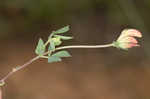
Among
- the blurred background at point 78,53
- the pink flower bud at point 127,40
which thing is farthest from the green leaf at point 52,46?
the blurred background at point 78,53

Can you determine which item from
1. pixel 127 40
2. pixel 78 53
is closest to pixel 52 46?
pixel 127 40

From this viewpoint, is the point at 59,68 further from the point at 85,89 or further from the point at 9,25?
the point at 9,25

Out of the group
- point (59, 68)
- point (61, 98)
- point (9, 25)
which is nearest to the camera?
point (61, 98)

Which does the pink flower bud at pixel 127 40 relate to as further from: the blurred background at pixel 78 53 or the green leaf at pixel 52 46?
the blurred background at pixel 78 53

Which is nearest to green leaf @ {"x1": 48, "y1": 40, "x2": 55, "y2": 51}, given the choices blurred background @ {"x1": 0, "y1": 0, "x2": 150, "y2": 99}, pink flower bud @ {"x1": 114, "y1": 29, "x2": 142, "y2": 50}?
pink flower bud @ {"x1": 114, "y1": 29, "x2": 142, "y2": 50}

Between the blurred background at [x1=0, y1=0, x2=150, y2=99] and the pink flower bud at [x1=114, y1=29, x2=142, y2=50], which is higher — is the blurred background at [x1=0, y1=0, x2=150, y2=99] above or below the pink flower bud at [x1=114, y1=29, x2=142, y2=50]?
above

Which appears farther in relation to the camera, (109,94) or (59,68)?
(59,68)

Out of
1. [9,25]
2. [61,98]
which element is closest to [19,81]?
[61,98]

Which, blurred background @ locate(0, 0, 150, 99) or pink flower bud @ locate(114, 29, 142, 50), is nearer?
pink flower bud @ locate(114, 29, 142, 50)

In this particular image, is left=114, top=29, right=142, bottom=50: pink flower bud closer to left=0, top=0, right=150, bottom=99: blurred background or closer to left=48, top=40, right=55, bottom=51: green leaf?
left=48, top=40, right=55, bottom=51: green leaf
